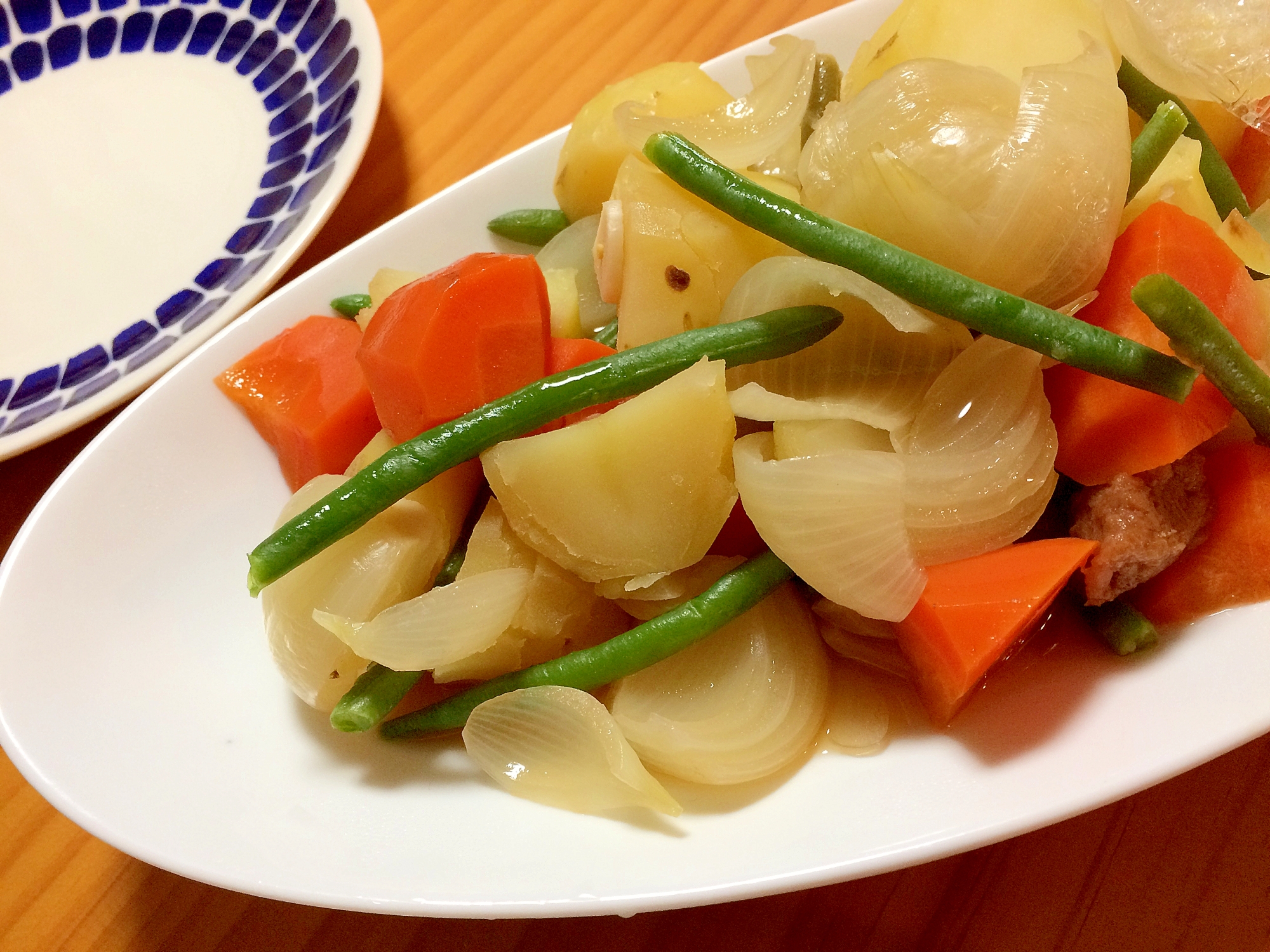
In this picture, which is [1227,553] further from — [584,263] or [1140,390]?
[584,263]

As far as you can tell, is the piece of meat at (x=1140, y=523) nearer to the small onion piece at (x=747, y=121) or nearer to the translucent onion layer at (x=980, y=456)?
the translucent onion layer at (x=980, y=456)

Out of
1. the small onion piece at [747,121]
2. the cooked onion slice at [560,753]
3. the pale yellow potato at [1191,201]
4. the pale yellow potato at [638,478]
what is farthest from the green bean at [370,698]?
the pale yellow potato at [1191,201]

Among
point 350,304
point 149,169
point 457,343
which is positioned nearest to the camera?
point 457,343

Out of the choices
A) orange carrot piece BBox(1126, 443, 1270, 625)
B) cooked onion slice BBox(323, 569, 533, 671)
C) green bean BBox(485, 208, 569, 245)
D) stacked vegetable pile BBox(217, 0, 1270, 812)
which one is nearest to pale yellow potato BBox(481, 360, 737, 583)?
stacked vegetable pile BBox(217, 0, 1270, 812)

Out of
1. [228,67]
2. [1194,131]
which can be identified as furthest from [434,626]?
[228,67]

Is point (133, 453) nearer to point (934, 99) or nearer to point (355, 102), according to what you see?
point (355, 102)

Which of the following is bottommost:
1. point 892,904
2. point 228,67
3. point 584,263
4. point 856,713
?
point 892,904
